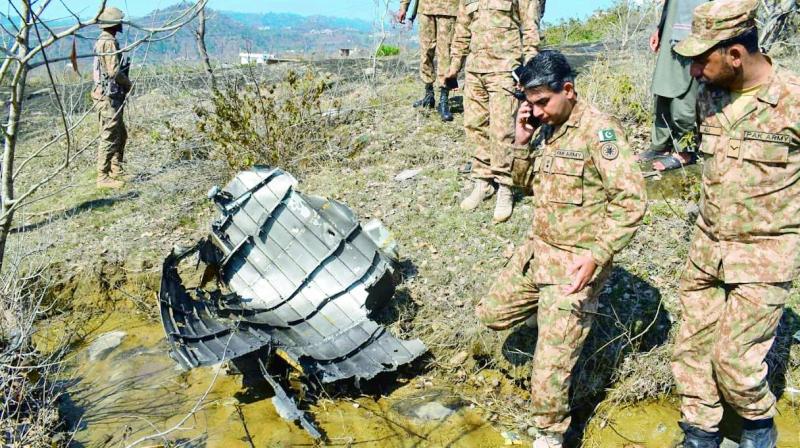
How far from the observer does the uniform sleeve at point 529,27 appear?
486 cm

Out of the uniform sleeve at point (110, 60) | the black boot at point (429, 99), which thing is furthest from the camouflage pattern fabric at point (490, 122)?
the uniform sleeve at point (110, 60)

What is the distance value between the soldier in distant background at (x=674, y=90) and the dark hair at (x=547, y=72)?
200 centimetres

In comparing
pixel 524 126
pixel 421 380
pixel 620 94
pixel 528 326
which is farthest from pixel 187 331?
pixel 620 94

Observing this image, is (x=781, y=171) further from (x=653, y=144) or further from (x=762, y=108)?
(x=653, y=144)

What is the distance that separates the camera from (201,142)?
7406mm

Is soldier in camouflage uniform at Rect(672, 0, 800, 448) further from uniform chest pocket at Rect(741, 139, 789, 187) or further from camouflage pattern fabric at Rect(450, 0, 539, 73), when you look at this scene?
camouflage pattern fabric at Rect(450, 0, 539, 73)

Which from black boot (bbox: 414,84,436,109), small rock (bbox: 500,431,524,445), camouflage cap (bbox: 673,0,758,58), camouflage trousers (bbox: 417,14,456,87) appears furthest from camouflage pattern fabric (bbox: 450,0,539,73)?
small rock (bbox: 500,431,524,445)

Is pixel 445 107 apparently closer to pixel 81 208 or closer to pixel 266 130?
pixel 266 130

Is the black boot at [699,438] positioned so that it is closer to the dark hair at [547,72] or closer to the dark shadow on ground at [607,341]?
the dark shadow on ground at [607,341]

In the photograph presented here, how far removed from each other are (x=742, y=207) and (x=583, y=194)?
2.08ft

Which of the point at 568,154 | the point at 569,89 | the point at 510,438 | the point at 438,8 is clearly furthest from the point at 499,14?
the point at 510,438

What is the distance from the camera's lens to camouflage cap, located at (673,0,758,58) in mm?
2494

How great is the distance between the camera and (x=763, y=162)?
8.54ft

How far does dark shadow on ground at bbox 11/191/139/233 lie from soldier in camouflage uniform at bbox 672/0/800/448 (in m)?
5.55
